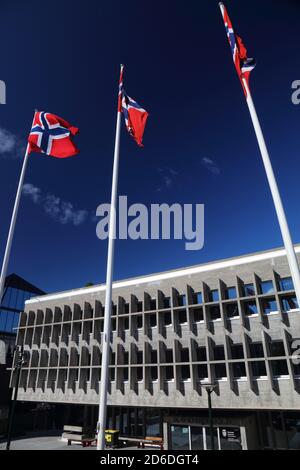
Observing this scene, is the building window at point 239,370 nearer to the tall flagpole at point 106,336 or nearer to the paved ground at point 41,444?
the paved ground at point 41,444

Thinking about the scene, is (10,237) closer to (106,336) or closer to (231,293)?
(106,336)

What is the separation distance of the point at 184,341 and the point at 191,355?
1.57 m

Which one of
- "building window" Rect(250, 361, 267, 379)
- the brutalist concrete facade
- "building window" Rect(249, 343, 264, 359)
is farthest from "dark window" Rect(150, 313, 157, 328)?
"building window" Rect(250, 361, 267, 379)

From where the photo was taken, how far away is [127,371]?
31.1m

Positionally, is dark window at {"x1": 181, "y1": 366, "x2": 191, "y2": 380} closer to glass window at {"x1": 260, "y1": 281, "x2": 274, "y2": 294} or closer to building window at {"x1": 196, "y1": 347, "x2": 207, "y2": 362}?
building window at {"x1": 196, "y1": 347, "x2": 207, "y2": 362}

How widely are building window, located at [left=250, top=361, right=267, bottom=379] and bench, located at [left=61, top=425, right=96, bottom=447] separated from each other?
17.8 m

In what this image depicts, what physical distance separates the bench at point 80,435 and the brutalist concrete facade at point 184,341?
3.47m

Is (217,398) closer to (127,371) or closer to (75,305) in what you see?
(127,371)

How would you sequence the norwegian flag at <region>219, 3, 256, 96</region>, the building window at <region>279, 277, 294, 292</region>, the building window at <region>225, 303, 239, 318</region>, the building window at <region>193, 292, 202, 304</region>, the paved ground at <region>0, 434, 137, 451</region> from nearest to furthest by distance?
the norwegian flag at <region>219, 3, 256, 96</region>, the building window at <region>279, 277, 294, 292</region>, the building window at <region>225, 303, 239, 318</region>, the building window at <region>193, 292, 202, 304</region>, the paved ground at <region>0, 434, 137, 451</region>

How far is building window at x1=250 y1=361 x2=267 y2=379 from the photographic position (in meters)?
24.1

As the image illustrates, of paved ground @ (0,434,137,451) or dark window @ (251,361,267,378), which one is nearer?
dark window @ (251,361,267,378)

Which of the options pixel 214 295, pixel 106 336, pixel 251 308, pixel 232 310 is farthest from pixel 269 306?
pixel 106 336

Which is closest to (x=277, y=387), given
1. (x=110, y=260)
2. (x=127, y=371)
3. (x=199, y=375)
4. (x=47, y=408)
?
(x=199, y=375)

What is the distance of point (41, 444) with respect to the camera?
32188 millimetres
